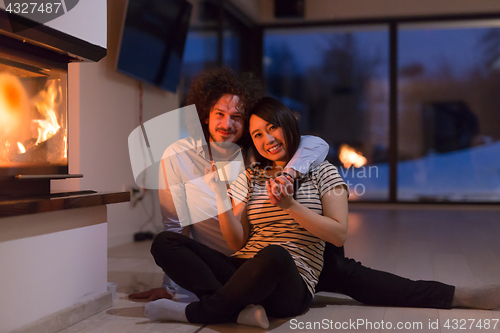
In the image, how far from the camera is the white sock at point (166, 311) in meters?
1.59

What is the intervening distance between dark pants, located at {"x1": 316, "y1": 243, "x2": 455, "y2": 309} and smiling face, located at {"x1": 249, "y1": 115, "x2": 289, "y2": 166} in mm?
428

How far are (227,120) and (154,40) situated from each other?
6.47 feet

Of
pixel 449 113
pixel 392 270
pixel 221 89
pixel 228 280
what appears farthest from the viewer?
pixel 449 113

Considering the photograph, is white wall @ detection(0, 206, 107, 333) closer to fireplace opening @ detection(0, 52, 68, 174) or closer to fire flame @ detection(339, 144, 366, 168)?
fireplace opening @ detection(0, 52, 68, 174)

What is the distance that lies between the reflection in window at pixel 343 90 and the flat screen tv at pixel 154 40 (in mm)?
2505

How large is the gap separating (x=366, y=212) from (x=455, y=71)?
217cm

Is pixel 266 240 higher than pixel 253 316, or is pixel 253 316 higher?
pixel 266 240

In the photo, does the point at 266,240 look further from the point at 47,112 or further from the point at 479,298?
the point at 47,112

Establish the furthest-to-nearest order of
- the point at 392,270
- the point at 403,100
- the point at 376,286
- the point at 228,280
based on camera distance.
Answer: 1. the point at 403,100
2. the point at 392,270
3. the point at 376,286
4. the point at 228,280

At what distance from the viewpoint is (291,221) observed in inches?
64.4

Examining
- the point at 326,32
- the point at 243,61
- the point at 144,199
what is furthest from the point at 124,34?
the point at 326,32

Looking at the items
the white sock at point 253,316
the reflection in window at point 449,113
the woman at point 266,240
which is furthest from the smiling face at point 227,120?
the reflection in window at point 449,113

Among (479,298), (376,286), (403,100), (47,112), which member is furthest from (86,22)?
(403,100)

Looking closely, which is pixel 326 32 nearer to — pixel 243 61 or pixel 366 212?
pixel 243 61
